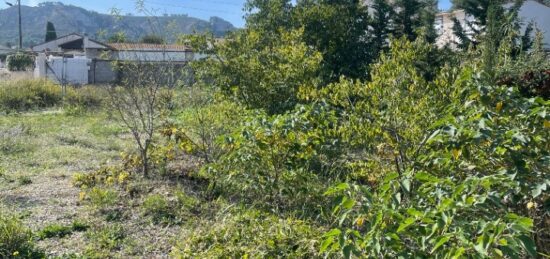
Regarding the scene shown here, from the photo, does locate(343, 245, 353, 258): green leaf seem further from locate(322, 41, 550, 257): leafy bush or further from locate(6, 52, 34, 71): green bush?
locate(6, 52, 34, 71): green bush

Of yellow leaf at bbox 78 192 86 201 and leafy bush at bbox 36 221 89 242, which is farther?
yellow leaf at bbox 78 192 86 201

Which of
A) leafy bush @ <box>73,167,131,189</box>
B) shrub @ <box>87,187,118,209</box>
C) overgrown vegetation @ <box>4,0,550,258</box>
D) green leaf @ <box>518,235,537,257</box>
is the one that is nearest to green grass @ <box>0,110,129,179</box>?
overgrown vegetation @ <box>4,0,550,258</box>

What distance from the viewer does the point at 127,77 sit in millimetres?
6605

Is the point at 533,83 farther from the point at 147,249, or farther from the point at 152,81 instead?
the point at 147,249

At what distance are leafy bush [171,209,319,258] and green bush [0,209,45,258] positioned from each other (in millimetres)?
1165

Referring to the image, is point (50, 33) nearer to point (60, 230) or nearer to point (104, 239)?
point (60, 230)

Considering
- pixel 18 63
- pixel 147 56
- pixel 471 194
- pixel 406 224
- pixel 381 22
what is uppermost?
pixel 381 22

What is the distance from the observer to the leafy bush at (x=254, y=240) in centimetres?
305

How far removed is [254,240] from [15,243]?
1.92 metres

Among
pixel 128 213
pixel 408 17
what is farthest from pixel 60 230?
pixel 408 17

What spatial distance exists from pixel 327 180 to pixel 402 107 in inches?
39.7

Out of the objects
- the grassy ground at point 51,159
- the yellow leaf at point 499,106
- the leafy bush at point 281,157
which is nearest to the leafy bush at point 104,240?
the grassy ground at point 51,159

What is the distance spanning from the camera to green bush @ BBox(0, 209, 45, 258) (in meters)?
3.72

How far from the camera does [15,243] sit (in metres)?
3.79
